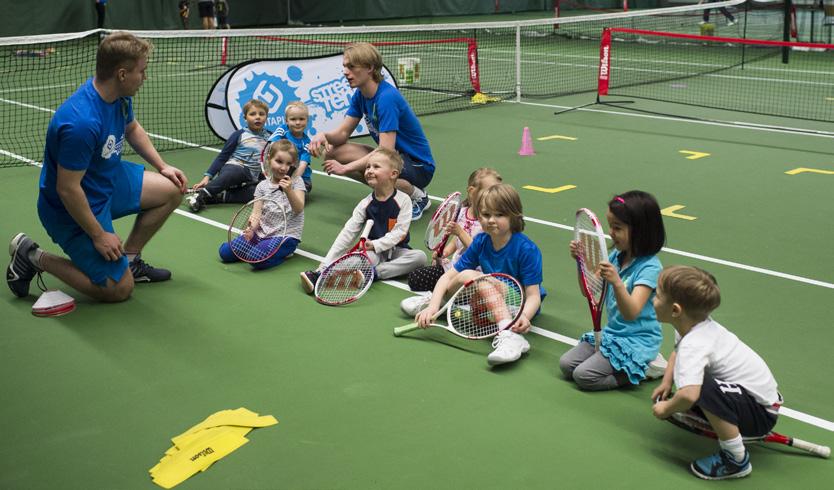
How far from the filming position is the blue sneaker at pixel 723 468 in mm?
3771

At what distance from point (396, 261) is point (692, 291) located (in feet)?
9.59

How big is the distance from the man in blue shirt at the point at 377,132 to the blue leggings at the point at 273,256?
683 millimetres

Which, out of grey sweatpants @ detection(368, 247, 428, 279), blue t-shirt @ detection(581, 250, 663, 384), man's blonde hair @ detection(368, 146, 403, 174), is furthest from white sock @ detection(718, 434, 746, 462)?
man's blonde hair @ detection(368, 146, 403, 174)

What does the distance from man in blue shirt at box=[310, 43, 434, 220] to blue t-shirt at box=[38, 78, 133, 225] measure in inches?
70.5

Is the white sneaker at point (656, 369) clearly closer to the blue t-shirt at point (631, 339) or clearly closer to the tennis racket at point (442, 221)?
the blue t-shirt at point (631, 339)

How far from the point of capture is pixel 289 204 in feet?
22.2

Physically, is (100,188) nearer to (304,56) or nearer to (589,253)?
(589,253)

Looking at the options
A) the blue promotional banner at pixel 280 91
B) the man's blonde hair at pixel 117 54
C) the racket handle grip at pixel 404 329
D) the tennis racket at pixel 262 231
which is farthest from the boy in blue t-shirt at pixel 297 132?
the racket handle grip at pixel 404 329

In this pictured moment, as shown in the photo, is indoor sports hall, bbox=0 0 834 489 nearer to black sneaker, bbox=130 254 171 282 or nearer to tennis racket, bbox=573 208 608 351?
black sneaker, bbox=130 254 171 282

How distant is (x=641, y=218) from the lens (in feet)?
14.3

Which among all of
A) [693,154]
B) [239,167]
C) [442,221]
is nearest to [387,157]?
[442,221]

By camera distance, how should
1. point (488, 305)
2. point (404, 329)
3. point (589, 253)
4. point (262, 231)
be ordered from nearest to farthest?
point (589, 253) → point (488, 305) → point (404, 329) → point (262, 231)

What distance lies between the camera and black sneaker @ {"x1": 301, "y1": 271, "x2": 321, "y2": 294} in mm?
6020

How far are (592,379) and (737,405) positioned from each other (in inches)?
38.7
